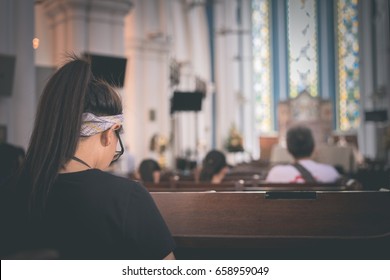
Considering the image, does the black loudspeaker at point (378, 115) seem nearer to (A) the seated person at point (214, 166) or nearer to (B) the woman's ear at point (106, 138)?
(A) the seated person at point (214, 166)

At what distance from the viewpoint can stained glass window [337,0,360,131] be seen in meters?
23.5

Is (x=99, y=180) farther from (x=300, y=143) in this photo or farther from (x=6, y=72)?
(x=6, y=72)

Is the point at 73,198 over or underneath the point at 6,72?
underneath

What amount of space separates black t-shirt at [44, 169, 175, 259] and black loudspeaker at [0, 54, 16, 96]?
4821 mm

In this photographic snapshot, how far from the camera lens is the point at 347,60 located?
24.0 meters

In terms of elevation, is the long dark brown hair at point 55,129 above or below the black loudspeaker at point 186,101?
below

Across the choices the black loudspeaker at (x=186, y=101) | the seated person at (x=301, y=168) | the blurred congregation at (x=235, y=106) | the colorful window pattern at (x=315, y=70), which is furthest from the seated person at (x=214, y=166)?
the colorful window pattern at (x=315, y=70)

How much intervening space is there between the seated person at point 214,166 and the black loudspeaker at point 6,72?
2646 mm

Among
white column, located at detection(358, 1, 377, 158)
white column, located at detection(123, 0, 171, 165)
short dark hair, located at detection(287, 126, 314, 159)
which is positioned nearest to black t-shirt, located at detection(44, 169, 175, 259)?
short dark hair, located at detection(287, 126, 314, 159)

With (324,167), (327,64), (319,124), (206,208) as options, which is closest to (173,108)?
(324,167)

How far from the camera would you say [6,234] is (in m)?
1.48

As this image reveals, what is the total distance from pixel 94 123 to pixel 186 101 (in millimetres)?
10185

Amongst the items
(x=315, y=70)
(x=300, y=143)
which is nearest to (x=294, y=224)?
(x=300, y=143)

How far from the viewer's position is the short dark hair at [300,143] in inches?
162
